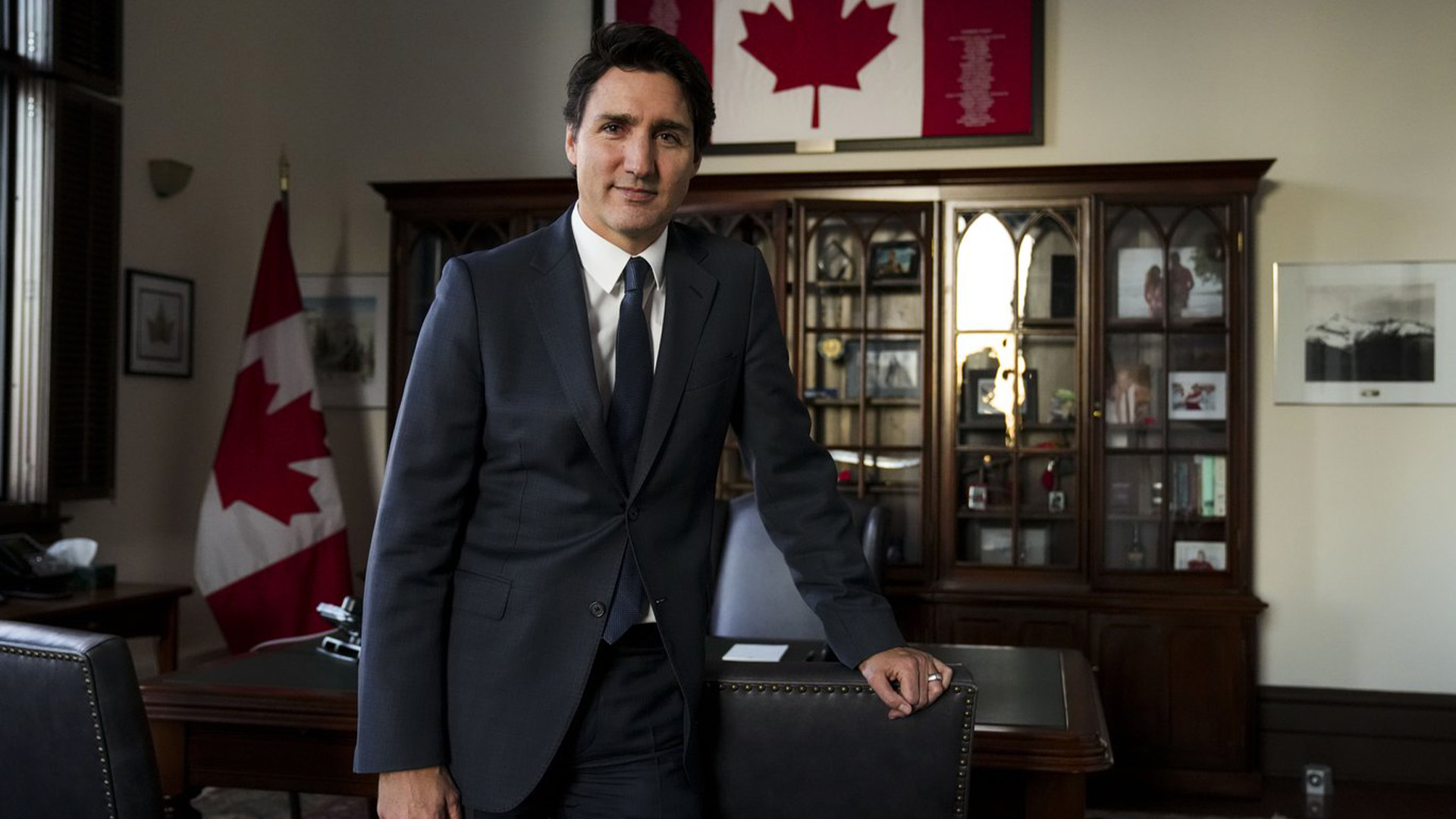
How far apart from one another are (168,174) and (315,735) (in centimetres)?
293

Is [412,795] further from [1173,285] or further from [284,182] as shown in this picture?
[284,182]

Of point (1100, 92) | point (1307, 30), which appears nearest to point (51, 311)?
point (1100, 92)

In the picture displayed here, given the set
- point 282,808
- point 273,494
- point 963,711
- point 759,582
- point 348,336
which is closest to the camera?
point 963,711

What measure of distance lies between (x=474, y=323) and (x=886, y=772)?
2.37 feet

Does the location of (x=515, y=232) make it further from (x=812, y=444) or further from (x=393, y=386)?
(x=812, y=444)

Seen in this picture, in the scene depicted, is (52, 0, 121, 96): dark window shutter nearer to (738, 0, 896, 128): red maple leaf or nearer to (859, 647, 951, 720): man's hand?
(738, 0, 896, 128): red maple leaf

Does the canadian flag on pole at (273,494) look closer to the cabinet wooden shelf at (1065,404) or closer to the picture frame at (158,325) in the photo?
the picture frame at (158,325)

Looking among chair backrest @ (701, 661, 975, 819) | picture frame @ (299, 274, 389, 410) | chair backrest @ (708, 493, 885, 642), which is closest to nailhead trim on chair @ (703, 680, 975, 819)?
chair backrest @ (701, 661, 975, 819)

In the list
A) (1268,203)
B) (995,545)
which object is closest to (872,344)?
(995,545)

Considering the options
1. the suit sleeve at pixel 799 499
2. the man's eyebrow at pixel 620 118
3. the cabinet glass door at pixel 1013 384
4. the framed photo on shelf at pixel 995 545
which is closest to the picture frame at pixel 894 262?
the cabinet glass door at pixel 1013 384

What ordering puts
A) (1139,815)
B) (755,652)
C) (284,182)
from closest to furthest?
(755,652)
(1139,815)
(284,182)

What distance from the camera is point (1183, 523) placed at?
4375mm

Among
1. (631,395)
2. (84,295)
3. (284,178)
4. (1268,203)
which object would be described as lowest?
(631,395)

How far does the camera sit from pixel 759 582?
3.23 meters
